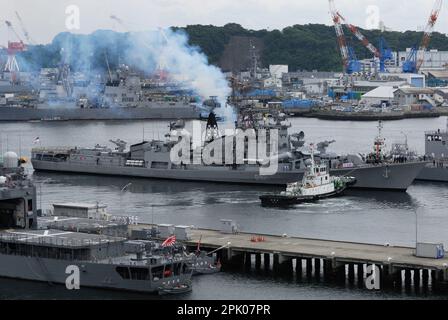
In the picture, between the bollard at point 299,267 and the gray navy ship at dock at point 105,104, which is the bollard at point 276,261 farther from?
the gray navy ship at dock at point 105,104

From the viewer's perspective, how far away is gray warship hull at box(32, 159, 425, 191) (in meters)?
46.2

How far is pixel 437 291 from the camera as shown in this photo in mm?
26516

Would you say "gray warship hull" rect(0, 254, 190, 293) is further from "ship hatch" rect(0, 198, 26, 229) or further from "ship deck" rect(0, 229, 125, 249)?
"ship hatch" rect(0, 198, 26, 229)

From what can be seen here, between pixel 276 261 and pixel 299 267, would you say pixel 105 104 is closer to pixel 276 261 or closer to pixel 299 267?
pixel 276 261

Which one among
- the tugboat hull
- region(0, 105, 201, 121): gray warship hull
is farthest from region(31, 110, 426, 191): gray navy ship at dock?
region(0, 105, 201, 121): gray warship hull

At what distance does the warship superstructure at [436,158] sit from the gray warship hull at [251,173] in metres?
2.72

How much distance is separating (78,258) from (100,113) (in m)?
67.8

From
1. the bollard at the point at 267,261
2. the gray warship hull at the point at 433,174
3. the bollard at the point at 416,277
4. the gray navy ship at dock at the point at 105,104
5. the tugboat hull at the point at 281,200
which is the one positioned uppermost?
the gray navy ship at dock at the point at 105,104

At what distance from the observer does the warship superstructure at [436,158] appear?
48.8 meters

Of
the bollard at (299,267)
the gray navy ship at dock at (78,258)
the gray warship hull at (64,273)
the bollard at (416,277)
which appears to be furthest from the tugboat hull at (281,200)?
the gray warship hull at (64,273)

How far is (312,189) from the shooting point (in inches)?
1666

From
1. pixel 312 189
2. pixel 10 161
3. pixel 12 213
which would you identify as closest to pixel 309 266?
pixel 12 213

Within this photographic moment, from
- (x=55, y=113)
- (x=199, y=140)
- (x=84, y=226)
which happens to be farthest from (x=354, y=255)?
(x=55, y=113)

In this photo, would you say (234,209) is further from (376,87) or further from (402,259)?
(376,87)
